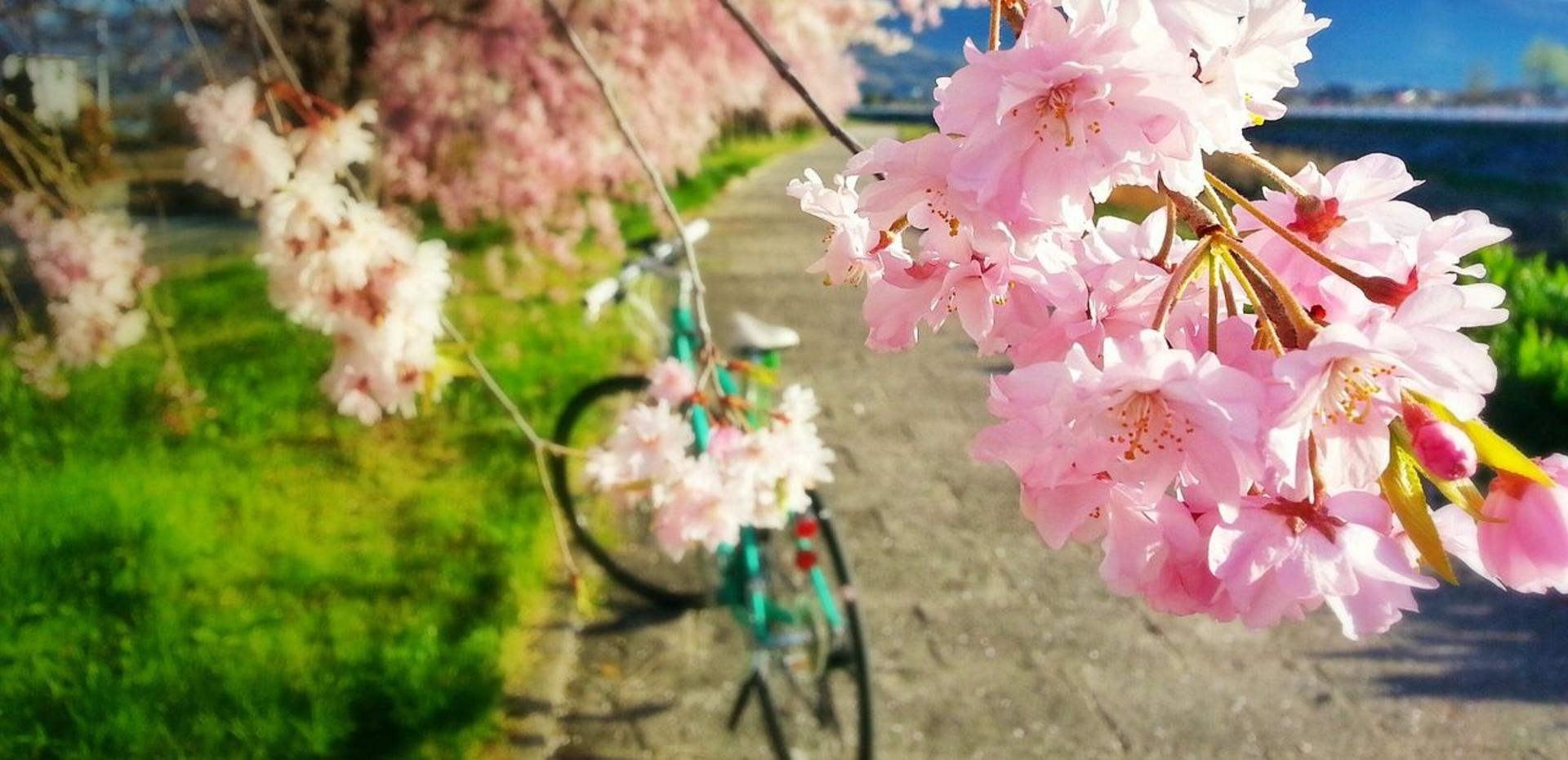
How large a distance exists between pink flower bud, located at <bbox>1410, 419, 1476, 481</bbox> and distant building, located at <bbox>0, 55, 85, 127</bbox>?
3.65 meters

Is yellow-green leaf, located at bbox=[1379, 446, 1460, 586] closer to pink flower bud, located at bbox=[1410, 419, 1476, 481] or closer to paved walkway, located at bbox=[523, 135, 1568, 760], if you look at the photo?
pink flower bud, located at bbox=[1410, 419, 1476, 481]

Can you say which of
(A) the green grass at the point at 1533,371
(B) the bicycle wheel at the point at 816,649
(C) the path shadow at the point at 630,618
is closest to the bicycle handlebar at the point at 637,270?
(B) the bicycle wheel at the point at 816,649

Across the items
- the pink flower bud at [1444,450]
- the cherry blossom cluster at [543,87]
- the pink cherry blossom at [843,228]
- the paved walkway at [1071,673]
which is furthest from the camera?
the cherry blossom cluster at [543,87]

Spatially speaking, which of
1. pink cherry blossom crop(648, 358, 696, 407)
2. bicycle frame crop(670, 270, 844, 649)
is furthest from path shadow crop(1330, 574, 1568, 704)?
pink cherry blossom crop(648, 358, 696, 407)

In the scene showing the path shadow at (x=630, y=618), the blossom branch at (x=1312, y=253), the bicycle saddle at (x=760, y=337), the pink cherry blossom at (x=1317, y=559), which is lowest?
the path shadow at (x=630, y=618)

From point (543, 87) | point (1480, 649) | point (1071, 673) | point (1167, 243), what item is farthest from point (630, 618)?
point (543, 87)

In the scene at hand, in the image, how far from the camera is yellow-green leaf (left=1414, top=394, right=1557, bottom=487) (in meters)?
0.57

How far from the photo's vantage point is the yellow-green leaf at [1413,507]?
0.56 m

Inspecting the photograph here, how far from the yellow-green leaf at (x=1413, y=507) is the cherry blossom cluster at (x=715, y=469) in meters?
1.52

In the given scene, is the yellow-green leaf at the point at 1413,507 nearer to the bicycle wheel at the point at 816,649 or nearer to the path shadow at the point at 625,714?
the bicycle wheel at the point at 816,649

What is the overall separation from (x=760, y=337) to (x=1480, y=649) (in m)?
2.29

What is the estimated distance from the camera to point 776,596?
284 cm

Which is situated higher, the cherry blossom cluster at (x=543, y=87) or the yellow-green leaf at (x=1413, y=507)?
the yellow-green leaf at (x=1413, y=507)

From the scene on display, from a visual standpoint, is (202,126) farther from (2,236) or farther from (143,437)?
Answer: (2,236)
